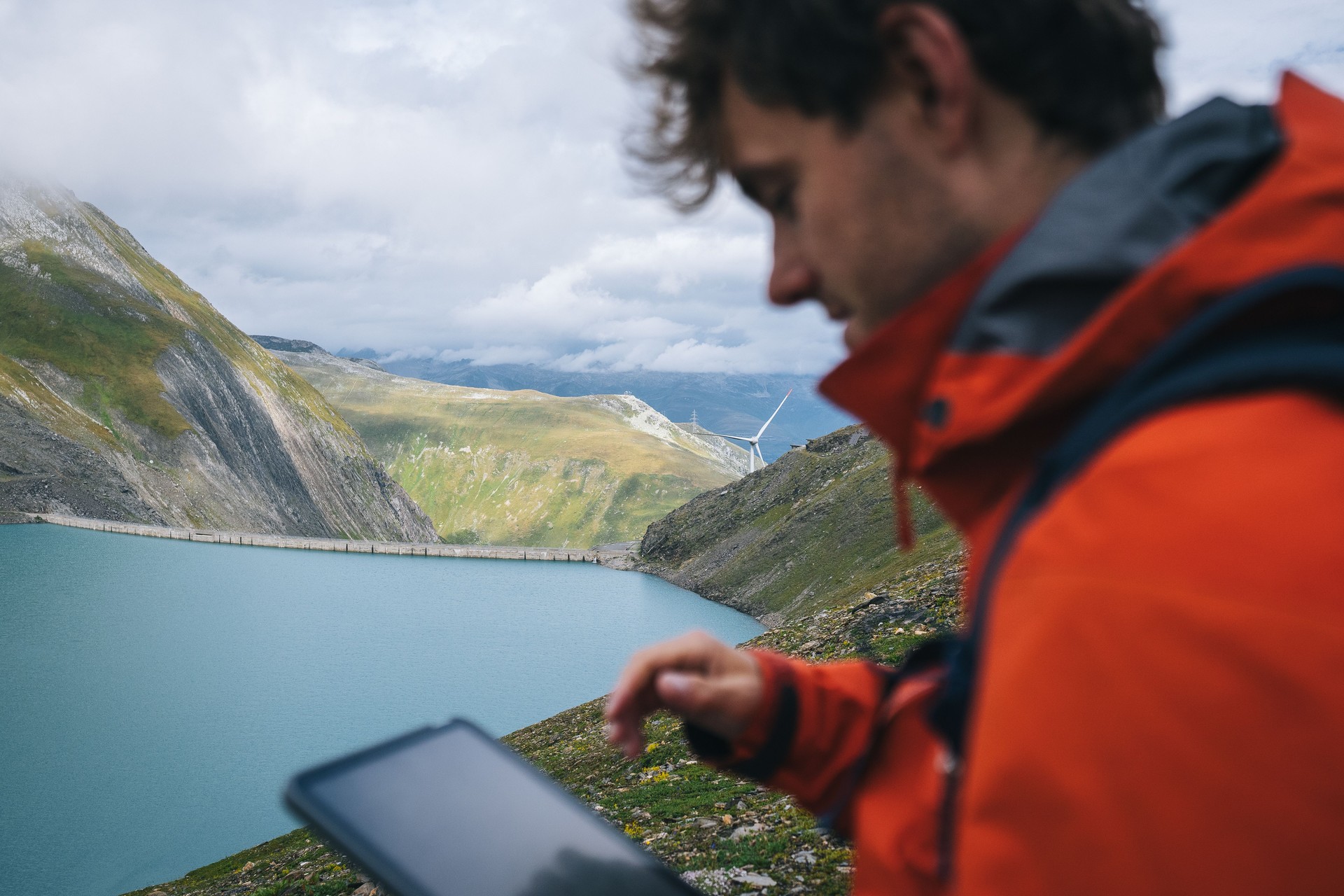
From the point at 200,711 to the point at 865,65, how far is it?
47.2 m

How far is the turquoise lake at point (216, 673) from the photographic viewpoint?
28.1m

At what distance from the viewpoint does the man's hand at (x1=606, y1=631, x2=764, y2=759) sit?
2.37m

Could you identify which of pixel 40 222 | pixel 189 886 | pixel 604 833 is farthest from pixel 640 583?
pixel 40 222

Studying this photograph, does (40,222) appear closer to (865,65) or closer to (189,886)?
(189,886)

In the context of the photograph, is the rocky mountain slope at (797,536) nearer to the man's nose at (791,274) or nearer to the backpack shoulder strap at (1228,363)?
the man's nose at (791,274)

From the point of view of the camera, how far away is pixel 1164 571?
864 millimetres

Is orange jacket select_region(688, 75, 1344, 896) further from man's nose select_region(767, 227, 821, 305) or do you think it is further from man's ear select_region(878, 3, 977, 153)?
man's nose select_region(767, 227, 821, 305)

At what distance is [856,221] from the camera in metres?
1.61

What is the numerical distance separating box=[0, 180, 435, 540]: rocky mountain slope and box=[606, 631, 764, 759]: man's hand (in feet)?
351

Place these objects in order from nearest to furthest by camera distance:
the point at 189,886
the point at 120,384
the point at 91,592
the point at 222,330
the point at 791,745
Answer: the point at 791,745 < the point at 189,886 < the point at 91,592 < the point at 120,384 < the point at 222,330

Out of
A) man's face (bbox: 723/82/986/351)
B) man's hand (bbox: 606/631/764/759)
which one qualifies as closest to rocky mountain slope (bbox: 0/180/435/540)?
man's hand (bbox: 606/631/764/759)

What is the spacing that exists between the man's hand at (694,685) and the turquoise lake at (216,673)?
8.18 meters

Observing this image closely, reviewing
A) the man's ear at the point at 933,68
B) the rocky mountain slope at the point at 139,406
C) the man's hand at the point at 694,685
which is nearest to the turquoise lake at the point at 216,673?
the man's hand at the point at 694,685

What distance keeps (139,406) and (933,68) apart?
437 ft
